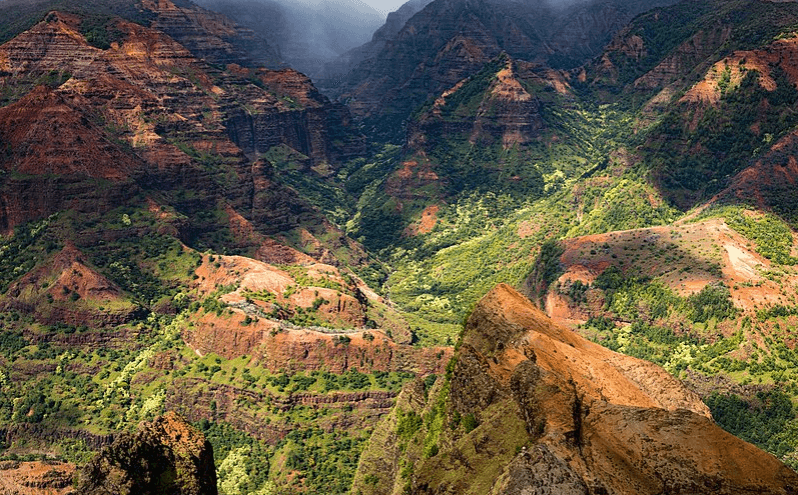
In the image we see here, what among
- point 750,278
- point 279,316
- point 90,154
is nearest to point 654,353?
point 750,278

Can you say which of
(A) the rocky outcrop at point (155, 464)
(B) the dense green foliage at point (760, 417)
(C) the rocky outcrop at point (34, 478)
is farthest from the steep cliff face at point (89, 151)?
(A) the rocky outcrop at point (155, 464)

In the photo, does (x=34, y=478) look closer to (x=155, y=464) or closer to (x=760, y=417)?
(x=155, y=464)

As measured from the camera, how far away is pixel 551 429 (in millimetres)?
38500

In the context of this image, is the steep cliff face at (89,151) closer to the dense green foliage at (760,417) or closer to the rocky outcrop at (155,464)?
the dense green foliage at (760,417)

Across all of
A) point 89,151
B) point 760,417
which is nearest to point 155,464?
point 760,417

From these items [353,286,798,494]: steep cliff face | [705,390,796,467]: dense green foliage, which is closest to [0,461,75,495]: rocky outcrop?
[353,286,798,494]: steep cliff face

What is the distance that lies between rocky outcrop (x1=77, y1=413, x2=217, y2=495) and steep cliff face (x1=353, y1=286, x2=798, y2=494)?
39.4 ft

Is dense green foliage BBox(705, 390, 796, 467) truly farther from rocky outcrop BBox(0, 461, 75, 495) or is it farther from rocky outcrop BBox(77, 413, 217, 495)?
rocky outcrop BBox(77, 413, 217, 495)

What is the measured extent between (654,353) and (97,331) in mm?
87125

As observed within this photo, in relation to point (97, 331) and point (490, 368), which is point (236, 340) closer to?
point (97, 331)

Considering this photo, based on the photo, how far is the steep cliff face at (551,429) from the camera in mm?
33812

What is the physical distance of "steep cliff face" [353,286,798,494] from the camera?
33812 mm

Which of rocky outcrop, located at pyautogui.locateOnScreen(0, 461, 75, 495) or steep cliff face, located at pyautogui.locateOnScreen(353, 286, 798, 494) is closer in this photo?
steep cliff face, located at pyautogui.locateOnScreen(353, 286, 798, 494)

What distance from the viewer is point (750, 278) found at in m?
138
